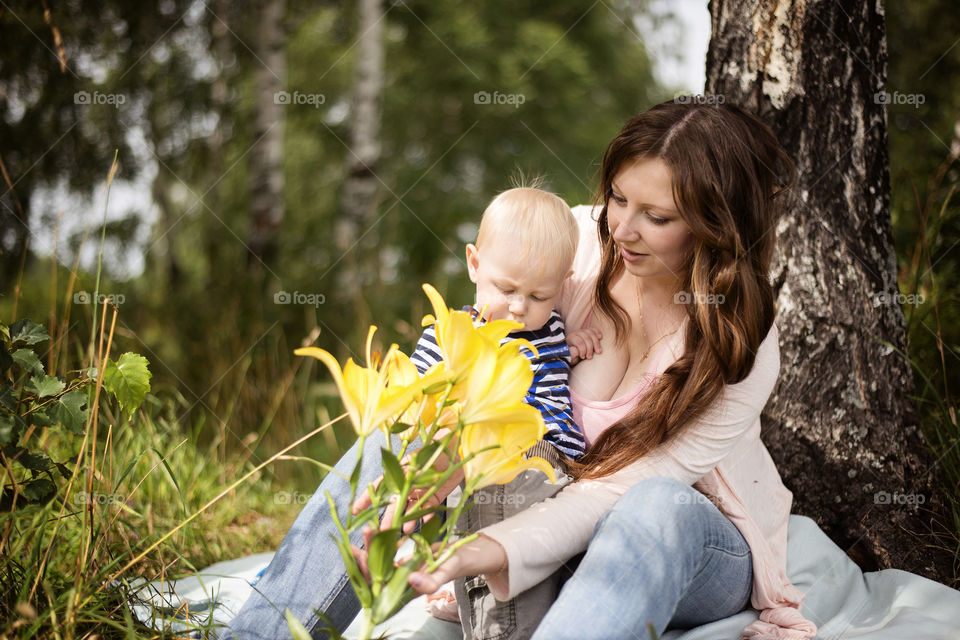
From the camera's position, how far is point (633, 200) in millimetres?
1672

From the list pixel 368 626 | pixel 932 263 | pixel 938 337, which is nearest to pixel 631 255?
pixel 368 626

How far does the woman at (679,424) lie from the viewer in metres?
1.43

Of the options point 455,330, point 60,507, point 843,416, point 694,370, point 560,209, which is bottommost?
point 60,507

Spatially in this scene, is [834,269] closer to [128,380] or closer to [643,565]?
[643,565]

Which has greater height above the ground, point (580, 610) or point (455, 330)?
point (455, 330)

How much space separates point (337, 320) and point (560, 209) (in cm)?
341

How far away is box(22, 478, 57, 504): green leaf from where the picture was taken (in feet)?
4.91

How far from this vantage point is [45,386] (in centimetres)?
147

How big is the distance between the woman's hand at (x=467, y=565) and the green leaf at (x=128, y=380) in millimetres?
676

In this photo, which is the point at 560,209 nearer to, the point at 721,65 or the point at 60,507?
the point at 721,65

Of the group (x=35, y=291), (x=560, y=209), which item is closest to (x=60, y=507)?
(x=560, y=209)

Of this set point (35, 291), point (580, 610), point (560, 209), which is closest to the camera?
point (580, 610)

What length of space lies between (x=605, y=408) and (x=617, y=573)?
490 mm

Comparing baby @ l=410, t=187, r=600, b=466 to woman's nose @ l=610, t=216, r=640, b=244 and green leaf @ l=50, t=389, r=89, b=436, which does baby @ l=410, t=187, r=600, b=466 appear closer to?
woman's nose @ l=610, t=216, r=640, b=244
